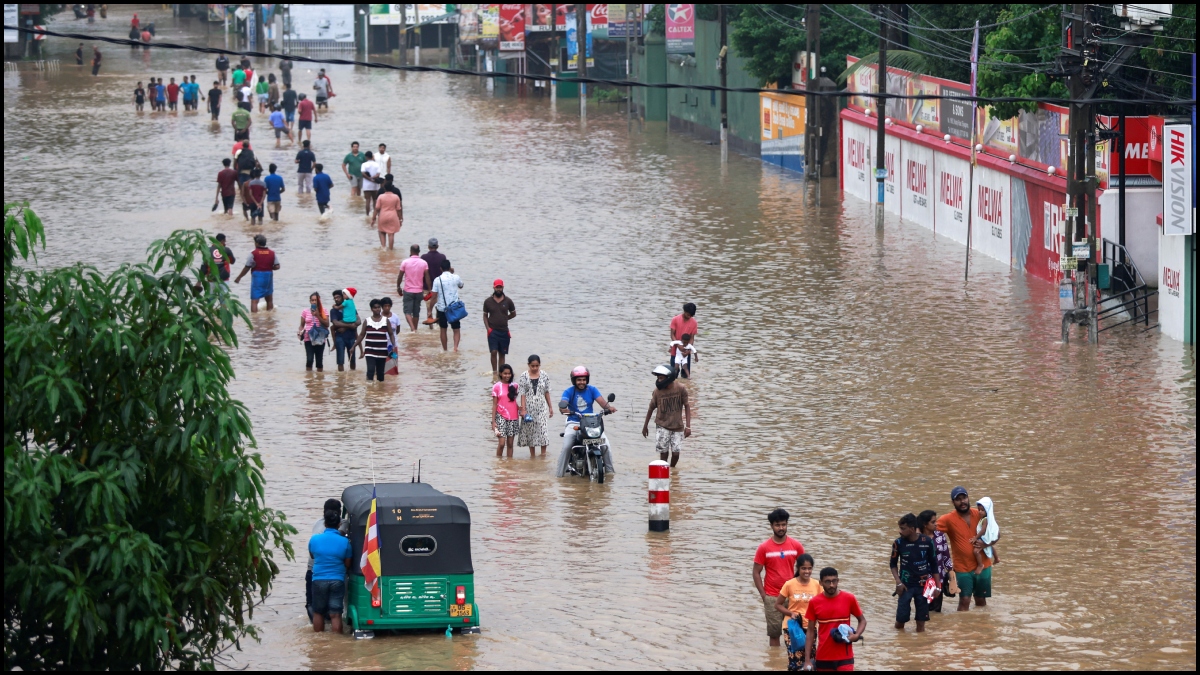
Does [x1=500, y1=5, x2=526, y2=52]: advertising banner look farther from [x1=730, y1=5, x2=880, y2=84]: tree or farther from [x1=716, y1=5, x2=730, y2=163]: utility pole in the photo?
[x1=730, y1=5, x2=880, y2=84]: tree

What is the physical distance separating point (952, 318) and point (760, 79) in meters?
24.7

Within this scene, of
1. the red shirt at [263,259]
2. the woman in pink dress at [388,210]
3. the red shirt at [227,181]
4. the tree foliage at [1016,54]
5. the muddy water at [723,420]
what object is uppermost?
the tree foliage at [1016,54]

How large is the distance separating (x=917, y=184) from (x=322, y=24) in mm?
60051

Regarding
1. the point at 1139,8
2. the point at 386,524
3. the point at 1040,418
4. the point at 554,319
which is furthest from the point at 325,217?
the point at 386,524

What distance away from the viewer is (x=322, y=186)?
124 feet

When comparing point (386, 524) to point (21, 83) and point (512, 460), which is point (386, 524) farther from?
point (21, 83)

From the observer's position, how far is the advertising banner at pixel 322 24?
92688 millimetres

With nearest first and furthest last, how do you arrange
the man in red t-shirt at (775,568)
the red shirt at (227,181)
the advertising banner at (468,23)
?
the man in red t-shirt at (775,568), the red shirt at (227,181), the advertising banner at (468,23)

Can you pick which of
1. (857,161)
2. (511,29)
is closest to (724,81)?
(857,161)

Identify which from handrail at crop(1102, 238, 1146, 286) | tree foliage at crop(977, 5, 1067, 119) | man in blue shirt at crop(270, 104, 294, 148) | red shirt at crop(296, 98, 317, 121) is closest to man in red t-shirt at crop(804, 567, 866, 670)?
handrail at crop(1102, 238, 1146, 286)

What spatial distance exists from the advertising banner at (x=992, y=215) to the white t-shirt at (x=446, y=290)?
39.4ft

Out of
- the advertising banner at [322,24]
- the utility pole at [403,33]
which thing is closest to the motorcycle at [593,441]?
the utility pole at [403,33]

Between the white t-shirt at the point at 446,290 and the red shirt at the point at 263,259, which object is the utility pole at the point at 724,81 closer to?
the red shirt at the point at 263,259

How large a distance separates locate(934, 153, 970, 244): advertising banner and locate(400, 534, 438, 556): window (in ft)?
77.1
